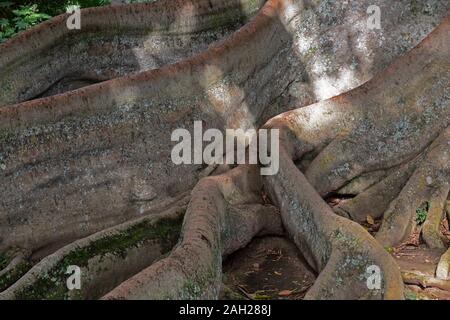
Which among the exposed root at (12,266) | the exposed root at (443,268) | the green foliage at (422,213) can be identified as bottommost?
the exposed root at (443,268)

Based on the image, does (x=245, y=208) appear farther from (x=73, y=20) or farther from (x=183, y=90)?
(x=73, y=20)

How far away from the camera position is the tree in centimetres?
475

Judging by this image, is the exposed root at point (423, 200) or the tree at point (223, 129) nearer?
the tree at point (223, 129)

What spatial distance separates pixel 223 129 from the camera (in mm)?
5977

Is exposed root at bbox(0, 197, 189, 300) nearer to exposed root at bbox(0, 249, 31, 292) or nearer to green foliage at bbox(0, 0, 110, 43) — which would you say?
exposed root at bbox(0, 249, 31, 292)

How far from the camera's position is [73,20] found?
669 centimetres

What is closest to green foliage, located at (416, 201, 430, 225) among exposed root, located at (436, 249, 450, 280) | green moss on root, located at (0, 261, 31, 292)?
exposed root, located at (436, 249, 450, 280)

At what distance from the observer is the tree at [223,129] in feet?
15.6

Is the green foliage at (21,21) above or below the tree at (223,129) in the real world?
above

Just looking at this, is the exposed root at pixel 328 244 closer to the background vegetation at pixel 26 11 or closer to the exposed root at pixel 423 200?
the exposed root at pixel 423 200

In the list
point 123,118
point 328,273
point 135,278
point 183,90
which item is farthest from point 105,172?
point 328,273

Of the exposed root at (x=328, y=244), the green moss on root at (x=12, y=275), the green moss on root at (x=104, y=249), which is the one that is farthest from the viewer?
the green moss on root at (x=12, y=275)

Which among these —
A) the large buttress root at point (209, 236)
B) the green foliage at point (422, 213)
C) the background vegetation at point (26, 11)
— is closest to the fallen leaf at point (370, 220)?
the green foliage at point (422, 213)

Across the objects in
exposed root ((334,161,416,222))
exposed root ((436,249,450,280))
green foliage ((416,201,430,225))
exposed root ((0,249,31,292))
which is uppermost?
exposed root ((334,161,416,222))
